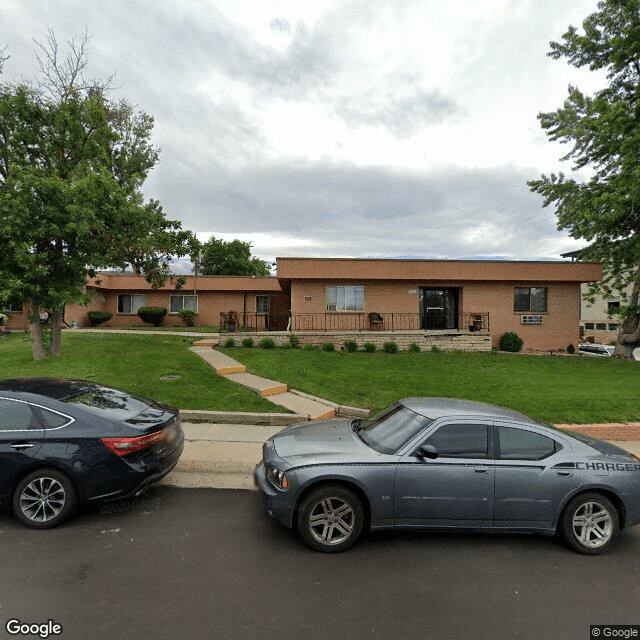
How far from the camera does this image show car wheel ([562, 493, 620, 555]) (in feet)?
11.7

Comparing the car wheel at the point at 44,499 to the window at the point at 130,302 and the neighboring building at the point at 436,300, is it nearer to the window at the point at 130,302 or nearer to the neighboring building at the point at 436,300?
the neighboring building at the point at 436,300

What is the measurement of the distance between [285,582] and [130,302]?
2592 centimetres

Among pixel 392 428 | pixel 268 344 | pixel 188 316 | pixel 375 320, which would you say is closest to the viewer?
pixel 392 428

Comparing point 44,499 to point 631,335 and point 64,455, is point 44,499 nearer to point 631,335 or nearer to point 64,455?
point 64,455

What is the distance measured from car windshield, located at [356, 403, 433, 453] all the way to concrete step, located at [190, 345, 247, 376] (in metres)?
6.52

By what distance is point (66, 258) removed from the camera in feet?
33.7

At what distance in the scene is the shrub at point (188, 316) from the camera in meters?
23.6

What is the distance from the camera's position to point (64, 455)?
3713 mm

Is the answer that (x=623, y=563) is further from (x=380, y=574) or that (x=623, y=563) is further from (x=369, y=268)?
(x=369, y=268)

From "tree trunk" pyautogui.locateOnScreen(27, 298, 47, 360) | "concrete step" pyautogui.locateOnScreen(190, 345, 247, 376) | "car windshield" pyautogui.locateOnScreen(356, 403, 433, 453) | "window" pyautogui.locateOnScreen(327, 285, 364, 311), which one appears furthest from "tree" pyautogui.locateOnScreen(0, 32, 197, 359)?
"car windshield" pyautogui.locateOnScreen(356, 403, 433, 453)

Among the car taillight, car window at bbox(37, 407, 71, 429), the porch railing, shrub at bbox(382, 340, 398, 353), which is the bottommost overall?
the car taillight

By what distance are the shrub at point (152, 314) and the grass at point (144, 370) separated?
9061mm

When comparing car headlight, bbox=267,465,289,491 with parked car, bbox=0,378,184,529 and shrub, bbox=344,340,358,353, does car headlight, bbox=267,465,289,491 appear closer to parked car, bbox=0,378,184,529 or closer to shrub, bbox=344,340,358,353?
parked car, bbox=0,378,184,529

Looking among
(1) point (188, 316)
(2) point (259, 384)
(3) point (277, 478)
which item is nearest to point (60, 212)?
(2) point (259, 384)
